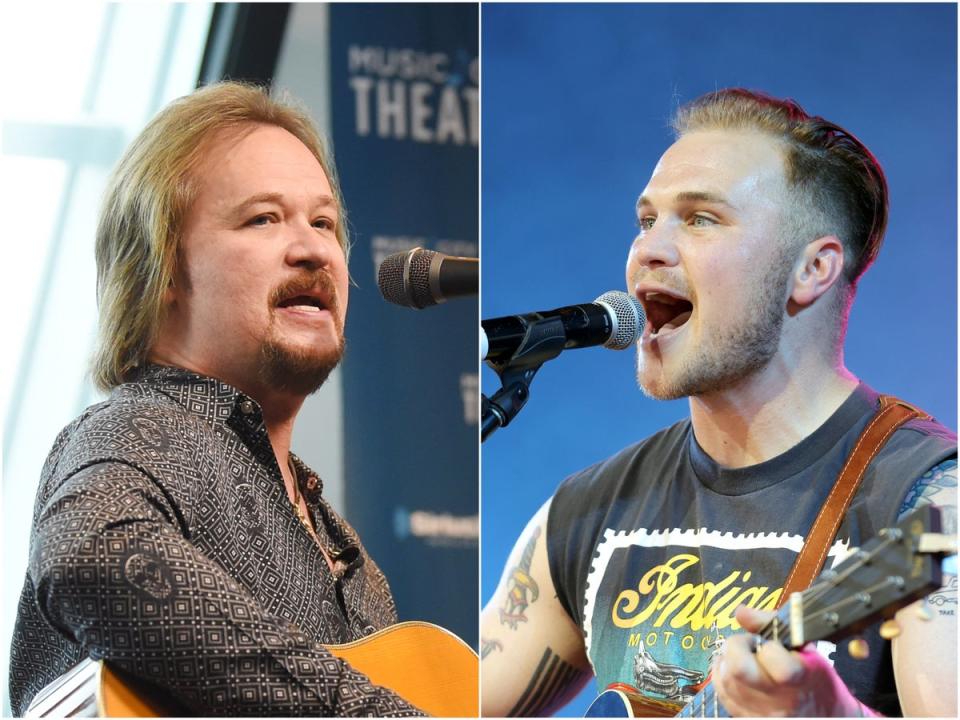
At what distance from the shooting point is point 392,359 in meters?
3.06

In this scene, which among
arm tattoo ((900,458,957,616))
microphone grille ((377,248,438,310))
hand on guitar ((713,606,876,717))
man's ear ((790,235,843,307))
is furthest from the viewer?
man's ear ((790,235,843,307))

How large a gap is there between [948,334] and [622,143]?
2.71 feet

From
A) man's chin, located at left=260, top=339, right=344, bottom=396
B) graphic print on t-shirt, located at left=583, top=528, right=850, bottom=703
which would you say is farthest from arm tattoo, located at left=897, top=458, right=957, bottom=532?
man's chin, located at left=260, top=339, right=344, bottom=396

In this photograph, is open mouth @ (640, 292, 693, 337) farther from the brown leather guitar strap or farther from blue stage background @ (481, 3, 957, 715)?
the brown leather guitar strap

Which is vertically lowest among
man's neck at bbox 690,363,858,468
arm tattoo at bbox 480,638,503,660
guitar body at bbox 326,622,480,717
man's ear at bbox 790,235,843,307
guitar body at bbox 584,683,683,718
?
guitar body at bbox 584,683,683,718

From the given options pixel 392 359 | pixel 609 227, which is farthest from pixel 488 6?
pixel 392 359

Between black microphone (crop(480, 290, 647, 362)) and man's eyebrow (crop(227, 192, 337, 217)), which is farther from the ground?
man's eyebrow (crop(227, 192, 337, 217))

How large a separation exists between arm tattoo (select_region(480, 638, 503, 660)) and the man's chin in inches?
26.3

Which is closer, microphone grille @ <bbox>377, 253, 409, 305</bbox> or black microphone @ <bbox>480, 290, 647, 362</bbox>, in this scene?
black microphone @ <bbox>480, 290, 647, 362</bbox>

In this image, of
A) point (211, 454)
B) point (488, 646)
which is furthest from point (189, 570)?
point (488, 646)

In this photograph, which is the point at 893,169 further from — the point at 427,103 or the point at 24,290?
the point at 24,290

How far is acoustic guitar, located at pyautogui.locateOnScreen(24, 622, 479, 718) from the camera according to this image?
2.22 m

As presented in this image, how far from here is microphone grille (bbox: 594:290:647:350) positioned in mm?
2551

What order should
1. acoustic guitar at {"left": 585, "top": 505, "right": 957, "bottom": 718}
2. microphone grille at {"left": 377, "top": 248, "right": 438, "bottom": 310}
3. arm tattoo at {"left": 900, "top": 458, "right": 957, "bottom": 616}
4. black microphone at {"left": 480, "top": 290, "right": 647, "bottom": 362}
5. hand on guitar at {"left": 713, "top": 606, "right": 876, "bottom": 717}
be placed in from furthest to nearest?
microphone grille at {"left": 377, "top": 248, "right": 438, "bottom": 310}, arm tattoo at {"left": 900, "top": 458, "right": 957, "bottom": 616}, black microphone at {"left": 480, "top": 290, "right": 647, "bottom": 362}, hand on guitar at {"left": 713, "top": 606, "right": 876, "bottom": 717}, acoustic guitar at {"left": 585, "top": 505, "right": 957, "bottom": 718}
